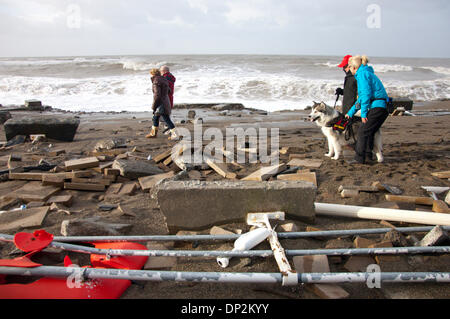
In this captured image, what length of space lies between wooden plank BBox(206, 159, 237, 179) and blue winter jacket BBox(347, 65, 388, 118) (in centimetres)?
241

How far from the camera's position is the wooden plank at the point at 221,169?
470cm

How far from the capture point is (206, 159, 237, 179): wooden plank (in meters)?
4.70

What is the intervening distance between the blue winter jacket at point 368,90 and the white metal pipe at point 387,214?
224 cm

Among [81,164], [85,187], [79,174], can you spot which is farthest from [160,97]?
[85,187]

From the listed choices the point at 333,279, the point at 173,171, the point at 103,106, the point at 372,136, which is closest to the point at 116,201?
the point at 173,171

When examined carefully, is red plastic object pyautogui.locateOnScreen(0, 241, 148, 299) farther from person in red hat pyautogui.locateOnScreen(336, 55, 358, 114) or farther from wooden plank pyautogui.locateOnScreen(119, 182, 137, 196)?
person in red hat pyautogui.locateOnScreen(336, 55, 358, 114)

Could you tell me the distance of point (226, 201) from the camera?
10.1 ft

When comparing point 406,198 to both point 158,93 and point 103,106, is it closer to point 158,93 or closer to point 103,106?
point 158,93

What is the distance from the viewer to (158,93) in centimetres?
767

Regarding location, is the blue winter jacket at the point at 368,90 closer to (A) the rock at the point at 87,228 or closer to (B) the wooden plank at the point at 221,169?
(B) the wooden plank at the point at 221,169

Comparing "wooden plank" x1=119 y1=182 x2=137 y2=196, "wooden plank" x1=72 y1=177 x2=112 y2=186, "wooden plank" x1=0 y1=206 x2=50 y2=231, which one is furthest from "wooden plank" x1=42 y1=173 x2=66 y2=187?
"wooden plank" x1=119 y1=182 x2=137 y2=196

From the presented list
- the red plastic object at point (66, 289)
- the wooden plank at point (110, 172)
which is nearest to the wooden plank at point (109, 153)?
the wooden plank at point (110, 172)

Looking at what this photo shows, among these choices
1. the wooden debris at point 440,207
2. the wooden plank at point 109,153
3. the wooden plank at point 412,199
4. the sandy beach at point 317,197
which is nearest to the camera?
the sandy beach at point 317,197

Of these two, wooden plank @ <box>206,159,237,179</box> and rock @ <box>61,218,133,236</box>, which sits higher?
wooden plank @ <box>206,159,237,179</box>
